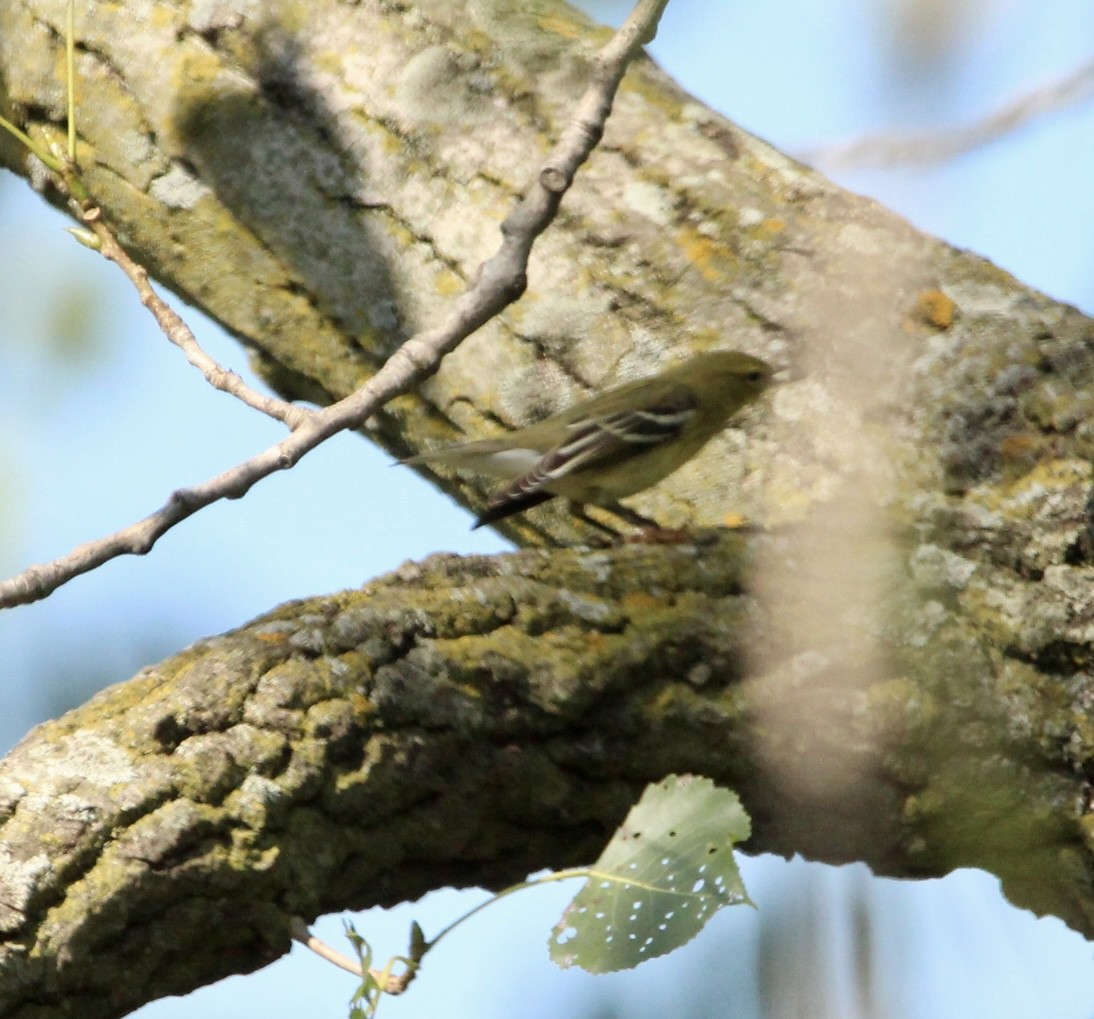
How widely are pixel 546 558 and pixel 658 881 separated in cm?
100

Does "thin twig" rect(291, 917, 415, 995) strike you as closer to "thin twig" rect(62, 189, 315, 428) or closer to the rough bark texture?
the rough bark texture

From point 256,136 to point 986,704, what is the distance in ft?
8.29

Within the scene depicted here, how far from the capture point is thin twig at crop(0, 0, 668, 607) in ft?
7.87

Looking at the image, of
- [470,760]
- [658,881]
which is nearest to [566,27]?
[470,760]

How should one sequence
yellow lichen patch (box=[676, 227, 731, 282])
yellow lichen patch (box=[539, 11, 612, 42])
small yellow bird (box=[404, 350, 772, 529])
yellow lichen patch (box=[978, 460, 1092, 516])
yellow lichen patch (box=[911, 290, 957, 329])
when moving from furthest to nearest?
yellow lichen patch (box=[539, 11, 612, 42])
small yellow bird (box=[404, 350, 772, 529])
yellow lichen patch (box=[676, 227, 731, 282])
yellow lichen patch (box=[911, 290, 957, 329])
yellow lichen patch (box=[978, 460, 1092, 516])

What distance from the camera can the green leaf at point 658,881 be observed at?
6.28 feet

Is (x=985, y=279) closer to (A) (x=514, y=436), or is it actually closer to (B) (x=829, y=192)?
(B) (x=829, y=192)

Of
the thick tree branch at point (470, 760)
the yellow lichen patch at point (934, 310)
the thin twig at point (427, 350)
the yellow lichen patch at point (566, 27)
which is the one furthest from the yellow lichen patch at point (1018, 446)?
the yellow lichen patch at point (566, 27)

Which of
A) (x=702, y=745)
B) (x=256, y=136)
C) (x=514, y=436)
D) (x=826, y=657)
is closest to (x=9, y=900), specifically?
(x=702, y=745)

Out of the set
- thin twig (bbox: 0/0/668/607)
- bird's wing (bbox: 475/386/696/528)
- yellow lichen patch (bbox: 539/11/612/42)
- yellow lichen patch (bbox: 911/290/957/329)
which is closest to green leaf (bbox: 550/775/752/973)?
thin twig (bbox: 0/0/668/607)

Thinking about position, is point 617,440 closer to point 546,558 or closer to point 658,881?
point 546,558

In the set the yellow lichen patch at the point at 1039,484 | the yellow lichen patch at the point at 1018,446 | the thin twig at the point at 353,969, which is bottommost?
the thin twig at the point at 353,969

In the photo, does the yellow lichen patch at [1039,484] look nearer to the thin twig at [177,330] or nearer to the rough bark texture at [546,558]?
the rough bark texture at [546,558]

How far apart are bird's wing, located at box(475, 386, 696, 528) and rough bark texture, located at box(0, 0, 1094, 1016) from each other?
10.4 inches
